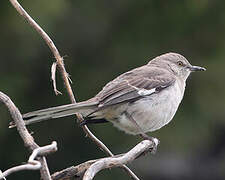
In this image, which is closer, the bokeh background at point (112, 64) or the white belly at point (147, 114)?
the white belly at point (147, 114)

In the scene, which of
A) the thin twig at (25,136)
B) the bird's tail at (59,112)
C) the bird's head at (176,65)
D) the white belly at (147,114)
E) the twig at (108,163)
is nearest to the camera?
the thin twig at (25,136)

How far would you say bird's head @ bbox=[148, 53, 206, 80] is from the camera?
263 inches

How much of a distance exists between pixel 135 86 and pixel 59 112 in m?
1.26

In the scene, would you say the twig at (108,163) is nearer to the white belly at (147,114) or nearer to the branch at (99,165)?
the branch at (99,165)

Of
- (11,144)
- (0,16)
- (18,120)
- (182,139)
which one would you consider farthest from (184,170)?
(18,120)

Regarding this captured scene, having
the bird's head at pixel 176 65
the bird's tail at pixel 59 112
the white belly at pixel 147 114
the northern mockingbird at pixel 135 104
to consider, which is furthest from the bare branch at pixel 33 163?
the bird's head at pixel 176 65

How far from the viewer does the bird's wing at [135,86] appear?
5.46 m

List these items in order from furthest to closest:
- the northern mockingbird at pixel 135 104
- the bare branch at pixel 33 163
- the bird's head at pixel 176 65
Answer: the bird's head at pixel 176 65, the northern mockingbird at pixel 135 104, the bare branch at pixel 33 163

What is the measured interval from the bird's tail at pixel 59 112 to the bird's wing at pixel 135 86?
15 cm

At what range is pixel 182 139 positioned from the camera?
9516 mm

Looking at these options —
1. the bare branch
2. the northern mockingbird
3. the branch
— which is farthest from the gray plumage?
the bare branch

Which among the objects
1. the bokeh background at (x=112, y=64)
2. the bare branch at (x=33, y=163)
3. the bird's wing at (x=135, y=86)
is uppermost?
the bare branch at (x=33, y=163)

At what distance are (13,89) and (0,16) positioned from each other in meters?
1.16

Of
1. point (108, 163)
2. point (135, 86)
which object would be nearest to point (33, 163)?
point (108, 163)
